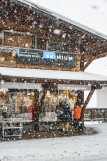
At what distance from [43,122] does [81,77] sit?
3.69m

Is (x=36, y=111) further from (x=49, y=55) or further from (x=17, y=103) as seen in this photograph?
Result: (x=49, y=55)

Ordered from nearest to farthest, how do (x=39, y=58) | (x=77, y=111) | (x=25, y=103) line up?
(x=39, y=58) < (x=77, y=111) < (x=25, y=103)

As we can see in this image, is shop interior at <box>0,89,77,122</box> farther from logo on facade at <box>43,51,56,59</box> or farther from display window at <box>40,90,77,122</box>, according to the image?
logo on facade at <box>43,51,56,59</box>

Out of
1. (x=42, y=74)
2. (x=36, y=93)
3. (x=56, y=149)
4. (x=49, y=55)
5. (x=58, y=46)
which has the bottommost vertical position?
(x=56, y=149)

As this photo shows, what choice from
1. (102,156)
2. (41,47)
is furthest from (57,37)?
(102,156)

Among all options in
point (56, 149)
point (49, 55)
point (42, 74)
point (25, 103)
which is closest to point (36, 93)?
point (25, 103)

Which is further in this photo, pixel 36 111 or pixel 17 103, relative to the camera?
pixel 17 103

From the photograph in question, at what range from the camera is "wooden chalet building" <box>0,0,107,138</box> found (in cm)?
1342

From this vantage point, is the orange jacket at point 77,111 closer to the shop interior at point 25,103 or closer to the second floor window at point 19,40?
the shop interior at point 25,103

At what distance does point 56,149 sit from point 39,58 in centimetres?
570

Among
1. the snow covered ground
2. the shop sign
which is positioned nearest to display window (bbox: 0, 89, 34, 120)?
the shop sign

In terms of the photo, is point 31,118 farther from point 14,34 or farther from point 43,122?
point 14,34

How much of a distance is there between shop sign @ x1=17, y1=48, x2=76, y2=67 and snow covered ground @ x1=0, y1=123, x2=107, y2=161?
4.04m

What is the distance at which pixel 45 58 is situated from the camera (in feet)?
49.1
